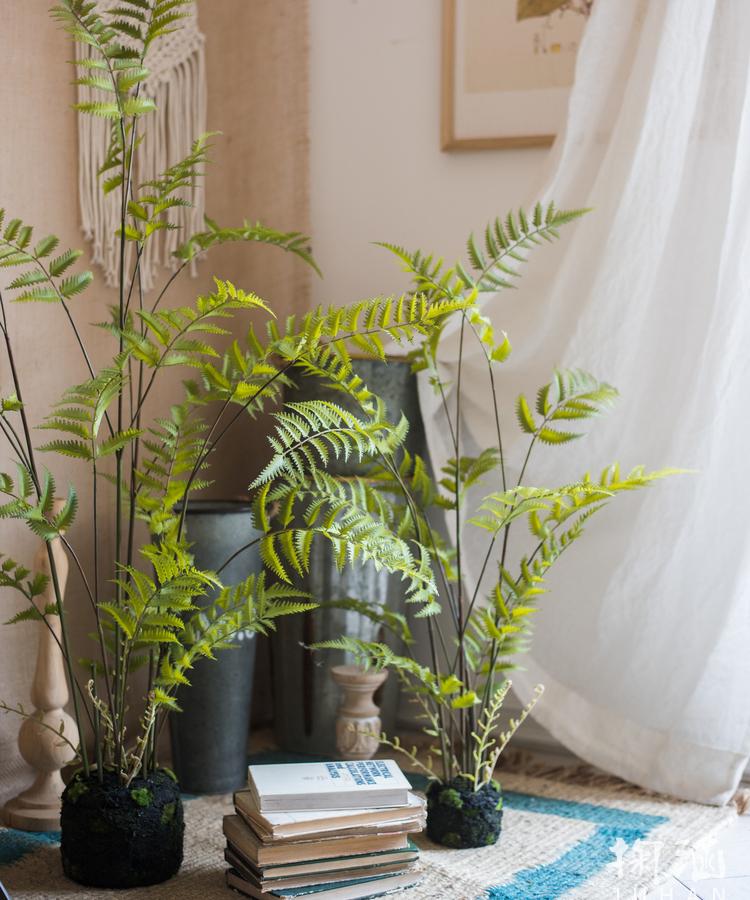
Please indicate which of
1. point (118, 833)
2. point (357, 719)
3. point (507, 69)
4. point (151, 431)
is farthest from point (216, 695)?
point (507, 69)

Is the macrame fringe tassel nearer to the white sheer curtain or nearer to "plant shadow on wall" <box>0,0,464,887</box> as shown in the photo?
"plant shadow on wall" <box>0,0,464,887</box>

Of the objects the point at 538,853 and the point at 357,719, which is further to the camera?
the point at 357,719

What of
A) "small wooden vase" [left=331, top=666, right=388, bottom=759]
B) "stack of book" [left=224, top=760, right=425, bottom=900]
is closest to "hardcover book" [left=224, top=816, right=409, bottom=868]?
"stack of book" [left=224, top=760, right=425, bottom=900]

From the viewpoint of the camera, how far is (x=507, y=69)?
2.31 metres

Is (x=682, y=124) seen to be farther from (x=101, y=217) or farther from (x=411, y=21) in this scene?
(x=101, y=217)

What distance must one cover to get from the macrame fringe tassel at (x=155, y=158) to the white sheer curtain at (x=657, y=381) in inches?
29.0

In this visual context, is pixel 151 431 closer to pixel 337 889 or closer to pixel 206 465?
pixel 206 465

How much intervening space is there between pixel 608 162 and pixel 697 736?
1058mm

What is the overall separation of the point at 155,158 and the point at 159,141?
1.6 inches

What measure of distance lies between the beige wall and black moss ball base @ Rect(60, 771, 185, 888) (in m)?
0.38

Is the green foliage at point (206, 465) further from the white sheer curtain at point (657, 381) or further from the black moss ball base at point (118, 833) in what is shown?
the white sheer curtain at point (657, 381)

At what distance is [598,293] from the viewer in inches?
80.4

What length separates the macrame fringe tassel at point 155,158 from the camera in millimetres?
2047

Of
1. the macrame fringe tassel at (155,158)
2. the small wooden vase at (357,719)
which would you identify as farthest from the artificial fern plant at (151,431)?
the macrame fringe tassel at (155,158)
